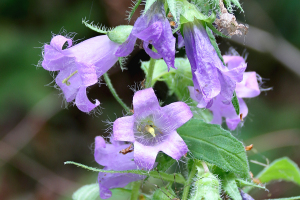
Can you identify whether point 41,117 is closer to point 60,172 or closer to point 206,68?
point 60,172

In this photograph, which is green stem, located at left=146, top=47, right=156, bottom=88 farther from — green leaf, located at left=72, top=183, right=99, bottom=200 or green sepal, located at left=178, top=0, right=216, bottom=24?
green leaf, located at left=72, top=183, right=99, bottom=200

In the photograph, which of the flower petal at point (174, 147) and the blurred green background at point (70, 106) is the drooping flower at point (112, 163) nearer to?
the flower petal at point (174, 147)

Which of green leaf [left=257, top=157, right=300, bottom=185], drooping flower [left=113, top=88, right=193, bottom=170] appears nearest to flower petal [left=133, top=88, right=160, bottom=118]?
drooping flower [left=113, top=88, right=193, bottom=170]

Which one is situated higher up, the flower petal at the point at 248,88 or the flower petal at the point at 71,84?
the flower petal at the point at 71,84

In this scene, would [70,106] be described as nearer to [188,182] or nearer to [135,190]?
[135,190]

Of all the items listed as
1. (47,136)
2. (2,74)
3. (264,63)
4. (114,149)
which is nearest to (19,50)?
(2,74)

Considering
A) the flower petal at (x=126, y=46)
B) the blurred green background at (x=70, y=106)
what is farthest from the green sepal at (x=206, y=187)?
the blurred green background at (x=70, y=106)

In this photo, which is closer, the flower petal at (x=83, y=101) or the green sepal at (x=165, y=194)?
the flower petal at (x=83, y=101)
